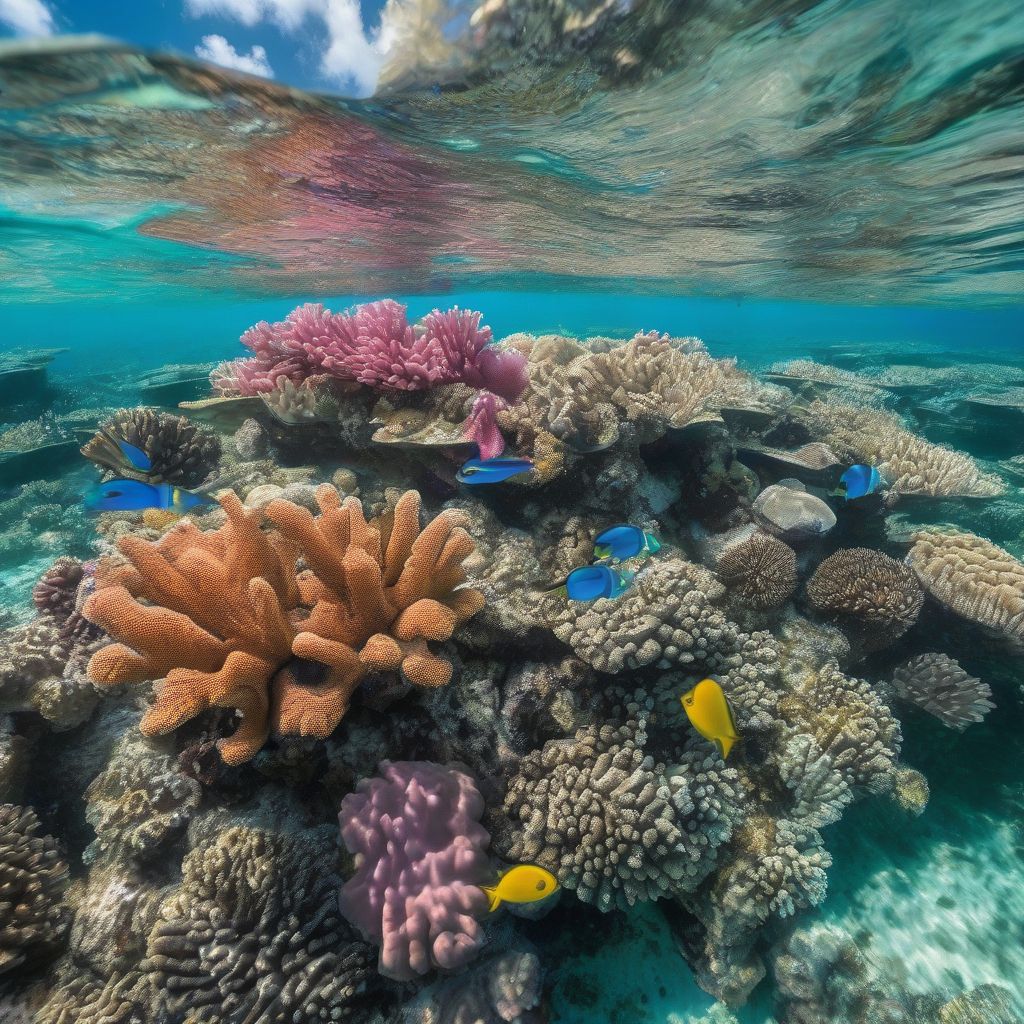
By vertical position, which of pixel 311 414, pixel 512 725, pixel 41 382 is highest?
pixel 311 414

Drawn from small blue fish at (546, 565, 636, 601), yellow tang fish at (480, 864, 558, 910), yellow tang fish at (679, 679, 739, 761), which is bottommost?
yellow tang fish at (480, 864, 558, 910)

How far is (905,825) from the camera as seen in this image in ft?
14.1

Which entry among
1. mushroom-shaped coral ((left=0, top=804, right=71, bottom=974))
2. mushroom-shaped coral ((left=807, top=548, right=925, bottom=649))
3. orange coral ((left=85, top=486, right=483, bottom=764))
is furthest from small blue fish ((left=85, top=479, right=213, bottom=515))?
mushroom-shaped coral ((left=807, top=548, right=925, bottom=649))

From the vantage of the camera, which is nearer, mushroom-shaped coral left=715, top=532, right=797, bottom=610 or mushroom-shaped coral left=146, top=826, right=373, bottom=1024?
mushroom-shaped coral left=146, top=826, right=373, bottom=1024

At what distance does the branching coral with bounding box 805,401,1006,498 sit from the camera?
5.91 meters

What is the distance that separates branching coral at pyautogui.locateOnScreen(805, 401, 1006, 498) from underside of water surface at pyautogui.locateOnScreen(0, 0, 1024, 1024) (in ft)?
0.22

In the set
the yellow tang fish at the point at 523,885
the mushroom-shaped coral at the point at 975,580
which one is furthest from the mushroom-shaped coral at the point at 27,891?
the mushroom-shaped coral at the point at 975,580

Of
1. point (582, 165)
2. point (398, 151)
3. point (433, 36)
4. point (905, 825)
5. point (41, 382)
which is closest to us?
point (905, 825)

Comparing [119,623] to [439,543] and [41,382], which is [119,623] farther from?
[41,382]

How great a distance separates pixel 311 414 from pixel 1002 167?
13640 mm

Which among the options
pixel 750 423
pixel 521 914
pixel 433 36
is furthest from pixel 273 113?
pixel 521 914

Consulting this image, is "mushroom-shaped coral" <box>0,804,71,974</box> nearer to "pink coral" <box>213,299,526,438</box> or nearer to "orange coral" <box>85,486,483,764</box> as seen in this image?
"orange coral" <box>85,486,483,764</box>

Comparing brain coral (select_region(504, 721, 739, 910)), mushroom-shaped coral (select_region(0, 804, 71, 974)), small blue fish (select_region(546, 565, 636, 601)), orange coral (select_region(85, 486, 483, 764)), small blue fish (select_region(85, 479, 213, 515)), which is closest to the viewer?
orange coral (select_region(85, 486, 483, 764))

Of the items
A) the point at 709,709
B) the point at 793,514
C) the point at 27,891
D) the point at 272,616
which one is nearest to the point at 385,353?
the point at 272,616
